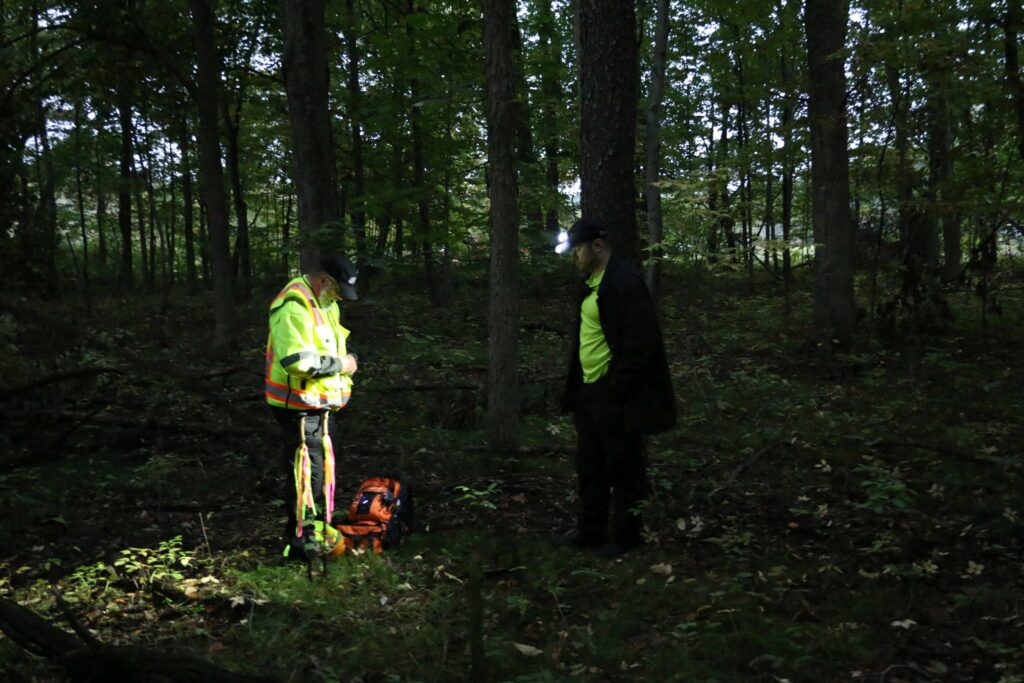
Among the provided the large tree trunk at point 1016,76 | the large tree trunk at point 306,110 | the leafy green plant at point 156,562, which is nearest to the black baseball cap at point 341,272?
the leafy green plant at point 156,562

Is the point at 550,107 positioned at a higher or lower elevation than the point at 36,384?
higher

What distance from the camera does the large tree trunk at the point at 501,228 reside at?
693cm

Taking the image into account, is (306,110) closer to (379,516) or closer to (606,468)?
(379,516)

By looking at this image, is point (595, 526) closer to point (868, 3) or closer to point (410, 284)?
point (868, 3)

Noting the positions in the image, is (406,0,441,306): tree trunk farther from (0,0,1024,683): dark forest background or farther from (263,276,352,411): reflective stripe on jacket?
(263,276,352,411): reflective stripe on jacket

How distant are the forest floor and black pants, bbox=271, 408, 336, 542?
1.32ft

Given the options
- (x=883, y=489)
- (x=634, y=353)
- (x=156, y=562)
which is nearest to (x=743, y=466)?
(x=883, y=489)

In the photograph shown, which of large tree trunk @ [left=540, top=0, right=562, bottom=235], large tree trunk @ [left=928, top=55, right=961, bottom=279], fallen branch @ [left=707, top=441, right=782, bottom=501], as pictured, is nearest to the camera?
fallen branch @ [left=707, top=441, right=782, bottom=501]

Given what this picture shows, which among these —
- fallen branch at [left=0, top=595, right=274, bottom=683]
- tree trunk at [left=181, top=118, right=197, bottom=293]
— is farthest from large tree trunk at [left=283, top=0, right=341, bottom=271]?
tree trunk at [left=181, top=118, right=197, bottom=293]

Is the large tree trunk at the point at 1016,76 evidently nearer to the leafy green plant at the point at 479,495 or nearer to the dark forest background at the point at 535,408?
the dark forest background at the point at 535,408

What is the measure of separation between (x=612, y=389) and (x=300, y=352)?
7.49 ft

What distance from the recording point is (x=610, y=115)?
6121mm

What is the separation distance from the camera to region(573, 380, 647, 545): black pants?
5.38 m

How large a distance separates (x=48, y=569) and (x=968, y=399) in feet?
32.1
